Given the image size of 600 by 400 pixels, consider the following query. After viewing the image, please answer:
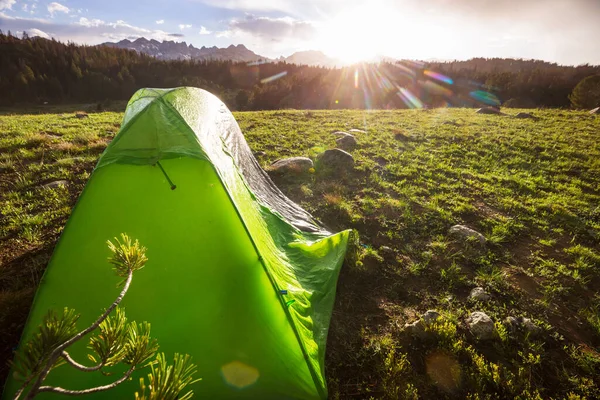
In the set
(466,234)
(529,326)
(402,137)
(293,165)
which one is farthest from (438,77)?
(529,326)

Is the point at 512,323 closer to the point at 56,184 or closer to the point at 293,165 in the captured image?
the point at 293,165

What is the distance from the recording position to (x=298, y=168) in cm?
798

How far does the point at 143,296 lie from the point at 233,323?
0.94 metres

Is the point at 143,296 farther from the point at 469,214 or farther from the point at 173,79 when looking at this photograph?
the point at 173,79

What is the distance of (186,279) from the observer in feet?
9.36

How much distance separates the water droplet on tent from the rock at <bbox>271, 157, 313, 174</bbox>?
18.9ft

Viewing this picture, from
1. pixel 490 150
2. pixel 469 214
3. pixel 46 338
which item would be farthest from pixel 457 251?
pixel 490 150

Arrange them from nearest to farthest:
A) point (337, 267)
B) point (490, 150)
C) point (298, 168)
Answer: point (337, 267) < point (298, 168) < point (490, 150)

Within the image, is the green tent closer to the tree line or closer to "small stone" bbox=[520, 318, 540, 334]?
"small stone" bbox=[520, 318, 540, 334]

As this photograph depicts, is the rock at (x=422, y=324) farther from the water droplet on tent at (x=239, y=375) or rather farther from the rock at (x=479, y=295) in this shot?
the water droplet on tent at (x=239, y=375)

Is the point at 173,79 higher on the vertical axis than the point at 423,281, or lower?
higher

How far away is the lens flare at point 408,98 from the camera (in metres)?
30.1

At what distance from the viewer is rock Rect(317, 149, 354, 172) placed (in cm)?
838

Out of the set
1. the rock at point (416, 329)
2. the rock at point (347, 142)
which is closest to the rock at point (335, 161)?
the rock at point (347, 142)
